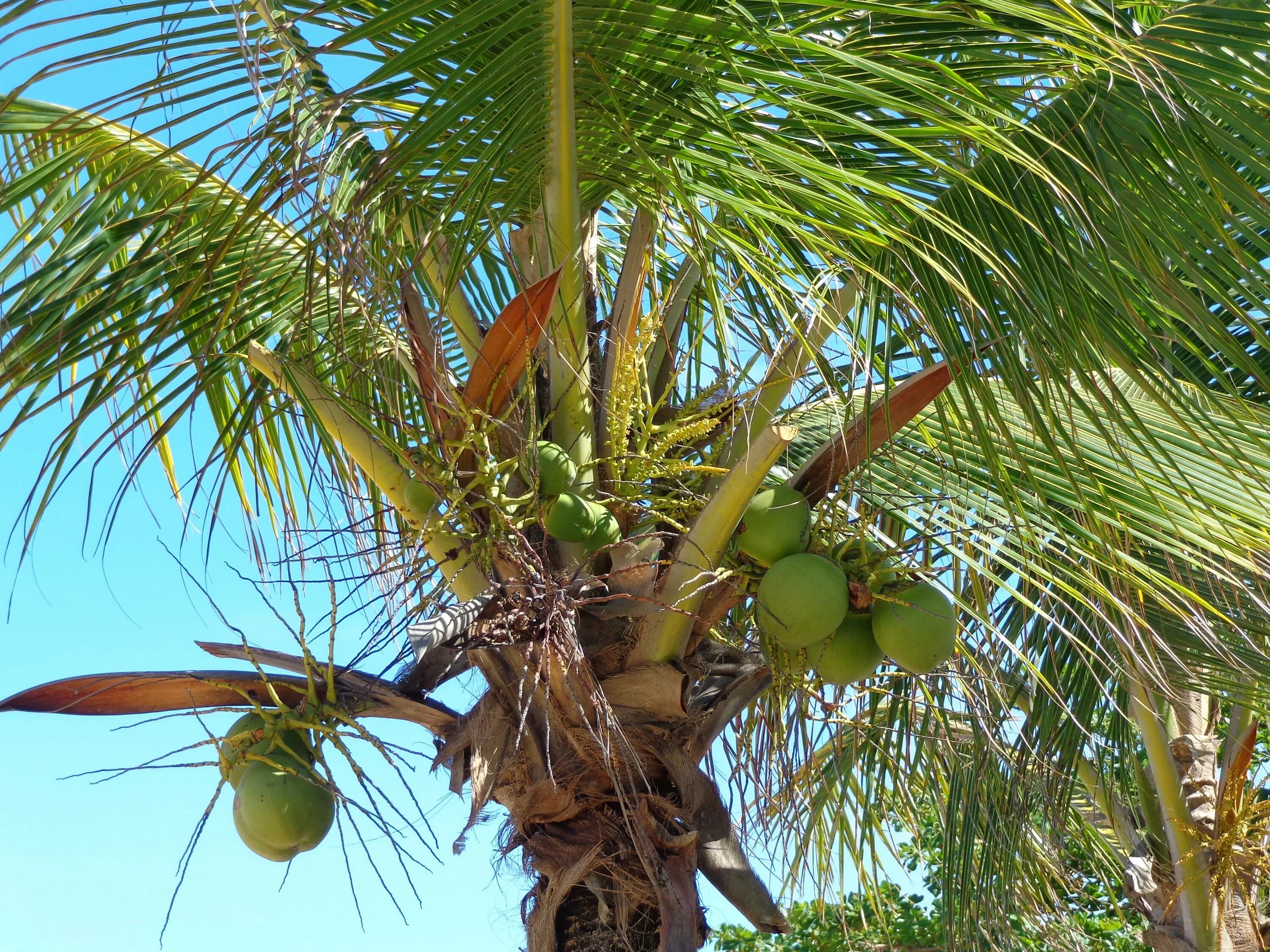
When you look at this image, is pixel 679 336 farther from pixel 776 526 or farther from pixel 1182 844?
pixel 1182 844

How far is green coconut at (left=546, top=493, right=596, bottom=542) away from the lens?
6.82ft

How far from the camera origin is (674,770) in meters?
2.23

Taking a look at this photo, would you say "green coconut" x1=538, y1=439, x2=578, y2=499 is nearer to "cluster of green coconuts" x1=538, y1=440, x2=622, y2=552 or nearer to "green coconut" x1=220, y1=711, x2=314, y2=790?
"cluster of green coconuts" x1=538, y1=440, x2=622, y2=552

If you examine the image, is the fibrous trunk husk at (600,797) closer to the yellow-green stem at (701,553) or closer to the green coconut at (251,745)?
the yellow-green stem at (701,553)

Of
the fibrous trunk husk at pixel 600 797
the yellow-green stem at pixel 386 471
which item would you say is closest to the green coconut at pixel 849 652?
the fibrous trunk husk at pixel 600 797

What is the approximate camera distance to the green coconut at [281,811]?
1985mm

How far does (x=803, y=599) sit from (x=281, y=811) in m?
0.95

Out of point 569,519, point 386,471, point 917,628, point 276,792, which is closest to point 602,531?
point 569,519

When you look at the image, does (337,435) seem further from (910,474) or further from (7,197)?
(910,474)

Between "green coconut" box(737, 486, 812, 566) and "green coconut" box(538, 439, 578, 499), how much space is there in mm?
339

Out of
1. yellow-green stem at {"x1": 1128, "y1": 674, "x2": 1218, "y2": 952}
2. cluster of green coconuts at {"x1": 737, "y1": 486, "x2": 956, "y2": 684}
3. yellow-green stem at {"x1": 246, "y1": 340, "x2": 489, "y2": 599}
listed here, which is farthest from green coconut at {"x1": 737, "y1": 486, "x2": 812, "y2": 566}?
yellow-green stem at {"x1": 1128, "y1": 674, "x2": 1218, "y2": 952}

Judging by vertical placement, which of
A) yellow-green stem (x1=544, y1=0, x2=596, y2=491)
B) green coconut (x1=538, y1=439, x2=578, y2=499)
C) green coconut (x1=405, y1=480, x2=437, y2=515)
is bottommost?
green coconut (x1=538, y1=439, x2=578, y2=499)

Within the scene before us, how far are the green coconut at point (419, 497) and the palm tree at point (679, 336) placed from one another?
2cm

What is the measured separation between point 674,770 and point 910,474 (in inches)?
31.8
